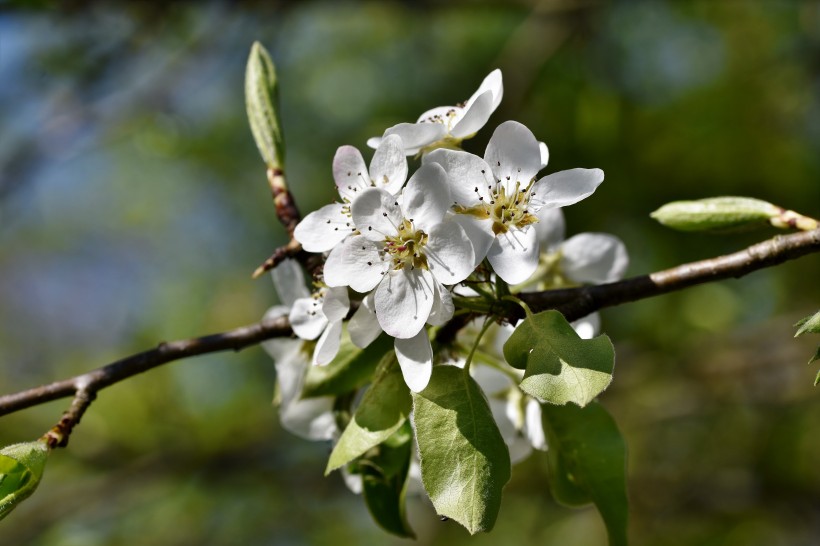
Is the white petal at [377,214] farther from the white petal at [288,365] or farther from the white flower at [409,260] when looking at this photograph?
the white petal at [288,365]

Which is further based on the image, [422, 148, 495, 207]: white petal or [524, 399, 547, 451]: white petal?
[524, 399, 547, 451]: white petal

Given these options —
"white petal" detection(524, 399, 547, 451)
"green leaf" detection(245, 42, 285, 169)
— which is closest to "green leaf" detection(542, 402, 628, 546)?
"white petal" detection(524, 399, 547, 451)

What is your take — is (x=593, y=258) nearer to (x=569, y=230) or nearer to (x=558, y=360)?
(x=558, y=360)

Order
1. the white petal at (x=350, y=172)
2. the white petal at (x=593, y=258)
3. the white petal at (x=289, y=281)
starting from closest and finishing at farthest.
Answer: the white petal at (x=350, y=172), the white petal at (x=289, y=281), the white petal at (x=593, y=258)

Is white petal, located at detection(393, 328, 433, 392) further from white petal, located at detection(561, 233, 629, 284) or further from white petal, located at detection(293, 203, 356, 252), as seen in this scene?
white petal, located at detection(561, 233, 629, 284)

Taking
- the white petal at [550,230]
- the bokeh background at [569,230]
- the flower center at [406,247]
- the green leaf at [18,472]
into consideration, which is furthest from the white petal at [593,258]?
the bokeh background at [569,230]

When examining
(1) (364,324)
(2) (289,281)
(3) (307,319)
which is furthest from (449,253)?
(2) (289,281)
